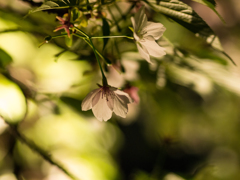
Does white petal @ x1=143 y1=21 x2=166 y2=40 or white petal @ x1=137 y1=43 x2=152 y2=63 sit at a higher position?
white petal @ x1=143 y1=21 x2=166 y2=40

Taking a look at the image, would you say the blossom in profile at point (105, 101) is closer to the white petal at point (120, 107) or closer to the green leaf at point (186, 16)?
the white petal at point (120, 107)

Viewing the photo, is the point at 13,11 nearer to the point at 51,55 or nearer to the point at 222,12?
the point at 51,55

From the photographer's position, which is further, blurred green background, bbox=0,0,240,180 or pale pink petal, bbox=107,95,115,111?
blurred green background, bbox=0,0,240,180

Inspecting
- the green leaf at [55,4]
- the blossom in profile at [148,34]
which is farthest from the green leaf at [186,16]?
the green leaf at [55,4]

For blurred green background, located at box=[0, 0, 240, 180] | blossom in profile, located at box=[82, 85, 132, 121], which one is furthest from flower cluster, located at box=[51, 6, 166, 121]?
blurred green background, located at box=[0, 0, 240, 180]

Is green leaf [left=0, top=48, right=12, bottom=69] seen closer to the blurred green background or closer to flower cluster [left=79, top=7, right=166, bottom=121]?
the blurred green background

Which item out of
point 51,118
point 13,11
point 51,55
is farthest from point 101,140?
point 13,11

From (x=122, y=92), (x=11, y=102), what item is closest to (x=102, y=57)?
Answer: (x=122, y=92)

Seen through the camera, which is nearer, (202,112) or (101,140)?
(101,140)
